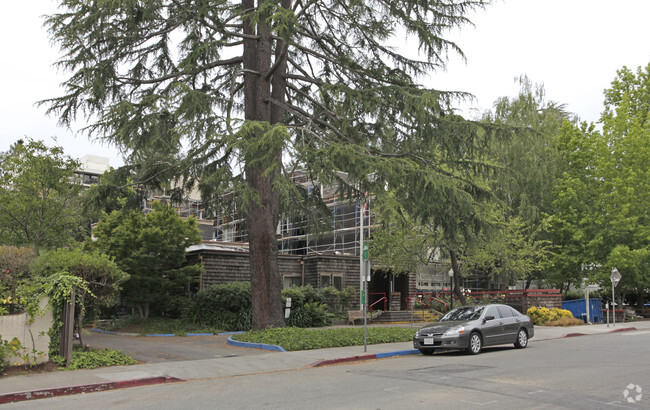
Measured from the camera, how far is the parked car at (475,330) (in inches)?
557

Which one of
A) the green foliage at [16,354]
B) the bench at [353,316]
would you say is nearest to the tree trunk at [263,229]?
the green foliage at [16,354]

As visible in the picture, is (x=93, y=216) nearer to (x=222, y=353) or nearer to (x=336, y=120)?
(x=222, y=353)

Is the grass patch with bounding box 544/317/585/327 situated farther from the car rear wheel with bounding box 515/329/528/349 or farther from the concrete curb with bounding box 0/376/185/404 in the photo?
the concrete curb with bounding box 0/376/185/404

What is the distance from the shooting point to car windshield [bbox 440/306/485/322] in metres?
15.2

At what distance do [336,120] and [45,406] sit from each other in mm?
11524

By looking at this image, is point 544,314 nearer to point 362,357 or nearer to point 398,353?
point 398,353

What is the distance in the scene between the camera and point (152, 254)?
22.7 meters

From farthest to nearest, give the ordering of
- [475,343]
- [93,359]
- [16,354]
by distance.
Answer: [475,343], [93,359], [16,354]

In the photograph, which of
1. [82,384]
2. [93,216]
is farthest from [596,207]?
[82,384]

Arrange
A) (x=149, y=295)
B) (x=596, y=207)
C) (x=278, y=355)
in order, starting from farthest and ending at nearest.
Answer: (x=596, y=207), (x=149, y=295), (x=278, y=355)

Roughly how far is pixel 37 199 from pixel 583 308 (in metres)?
26.7

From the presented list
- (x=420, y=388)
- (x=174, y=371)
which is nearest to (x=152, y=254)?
(x=174, y=371)

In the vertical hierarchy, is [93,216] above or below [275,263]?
above

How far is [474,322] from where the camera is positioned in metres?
14.7
